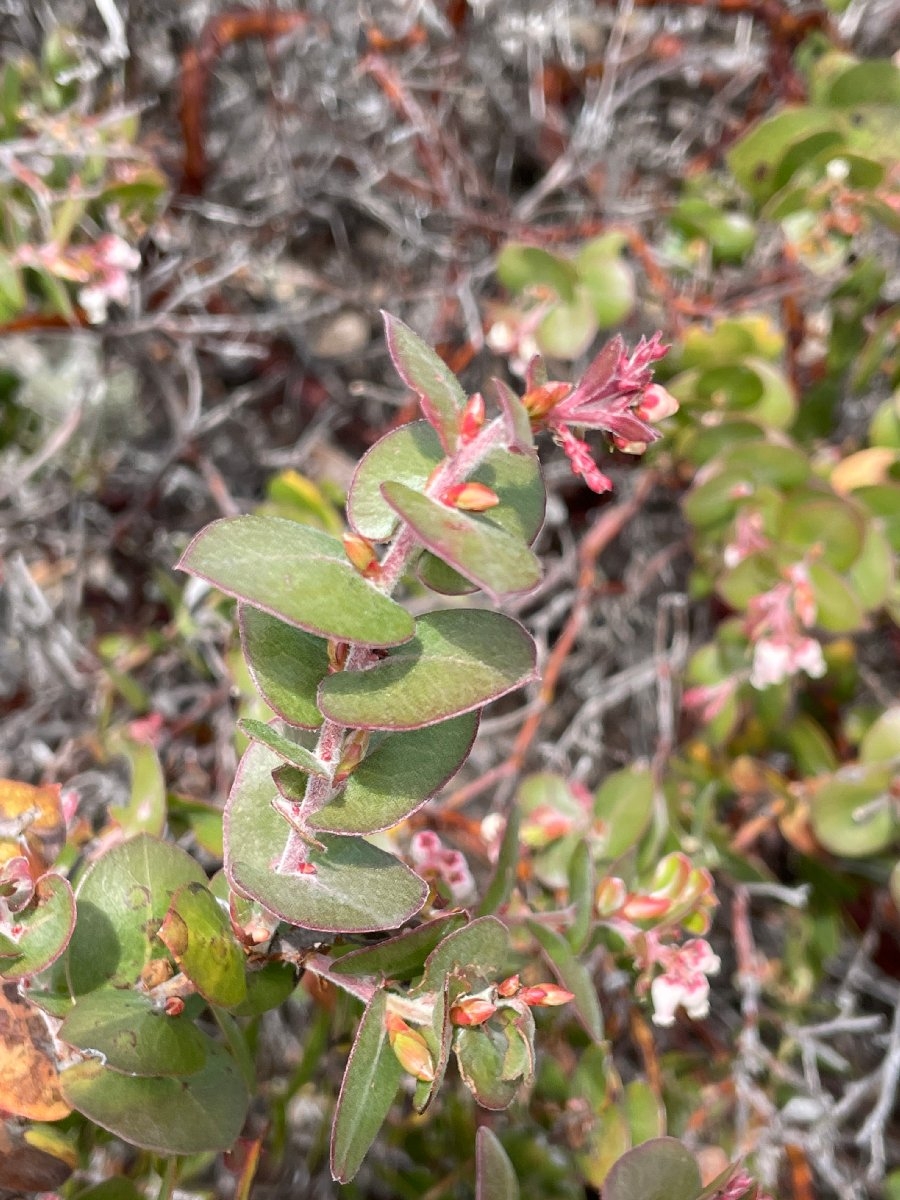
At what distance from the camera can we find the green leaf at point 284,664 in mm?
552

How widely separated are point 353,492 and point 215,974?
0.32m

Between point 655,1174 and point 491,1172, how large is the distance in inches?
5.0

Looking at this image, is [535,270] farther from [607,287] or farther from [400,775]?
[400,775]

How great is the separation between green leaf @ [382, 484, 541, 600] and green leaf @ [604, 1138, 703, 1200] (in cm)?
46

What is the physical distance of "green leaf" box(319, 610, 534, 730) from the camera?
0.51 meters

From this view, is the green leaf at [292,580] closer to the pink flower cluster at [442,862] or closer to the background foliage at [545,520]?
the background foliage at [545,520]

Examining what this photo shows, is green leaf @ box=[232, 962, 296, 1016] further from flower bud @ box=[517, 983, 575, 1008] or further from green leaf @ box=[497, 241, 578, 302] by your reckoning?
green leaf @ box=[497, 241, 578, 302]

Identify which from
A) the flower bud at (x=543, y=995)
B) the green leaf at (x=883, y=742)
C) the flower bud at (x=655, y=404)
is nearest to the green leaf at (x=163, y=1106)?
the flower bud at (x=543, y=995)

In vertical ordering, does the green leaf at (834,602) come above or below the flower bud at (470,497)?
below

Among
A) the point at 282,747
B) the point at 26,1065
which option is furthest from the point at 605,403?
the point at 26,1065

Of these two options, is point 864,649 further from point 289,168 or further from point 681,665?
point 289,168

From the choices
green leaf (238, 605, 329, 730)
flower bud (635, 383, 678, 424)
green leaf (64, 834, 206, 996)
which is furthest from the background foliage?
flower bud (635, 383, 678, 424)

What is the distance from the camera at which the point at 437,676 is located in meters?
0.53

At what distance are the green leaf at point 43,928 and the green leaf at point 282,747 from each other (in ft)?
0.70
